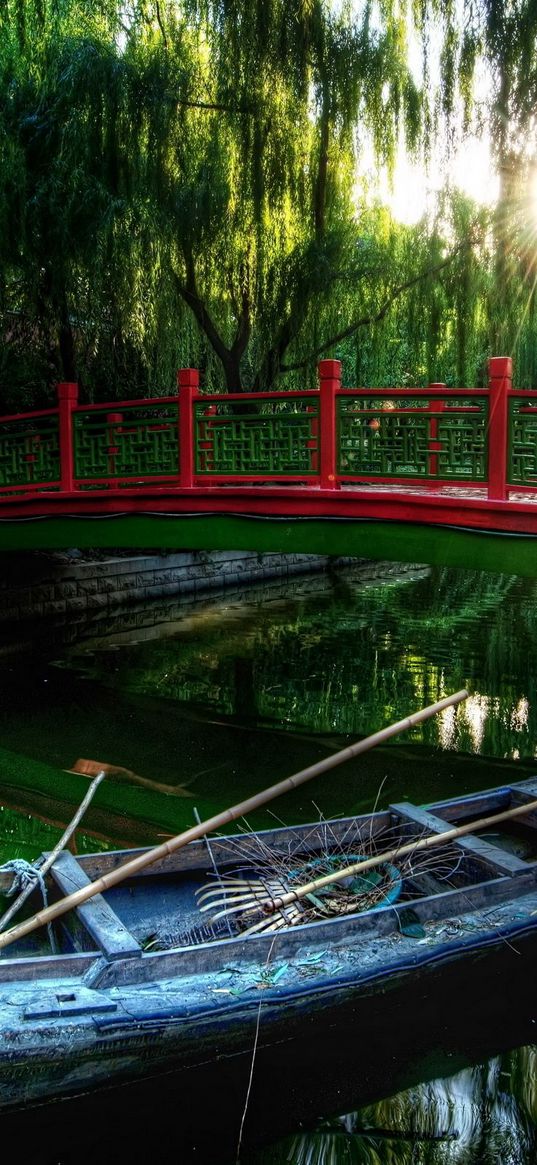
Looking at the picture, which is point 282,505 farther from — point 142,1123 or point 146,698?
point 142,1123

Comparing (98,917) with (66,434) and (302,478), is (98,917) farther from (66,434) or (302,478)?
(66,434)

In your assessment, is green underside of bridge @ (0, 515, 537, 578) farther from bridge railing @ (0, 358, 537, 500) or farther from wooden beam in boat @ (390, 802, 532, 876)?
wooden beam in boat @ (390, 802, 532, 876)

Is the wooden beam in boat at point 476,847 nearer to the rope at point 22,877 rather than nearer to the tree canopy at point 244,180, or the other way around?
the rope at point 22,877

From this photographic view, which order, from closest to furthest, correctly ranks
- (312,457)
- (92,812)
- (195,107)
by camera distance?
(92,812) → (312,457) → (195,107)

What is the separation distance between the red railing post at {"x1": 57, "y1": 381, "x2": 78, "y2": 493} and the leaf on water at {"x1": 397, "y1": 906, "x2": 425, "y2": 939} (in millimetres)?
5137

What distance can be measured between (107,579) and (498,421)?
711cm

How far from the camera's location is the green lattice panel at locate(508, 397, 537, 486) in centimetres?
598

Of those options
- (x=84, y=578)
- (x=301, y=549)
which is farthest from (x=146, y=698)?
(x=84, y=578)

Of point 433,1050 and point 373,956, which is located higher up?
point 373,956

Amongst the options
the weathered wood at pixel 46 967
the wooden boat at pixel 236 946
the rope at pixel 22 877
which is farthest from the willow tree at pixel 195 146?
the weathered wood at pixel 46 967

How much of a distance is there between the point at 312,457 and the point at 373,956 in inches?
160

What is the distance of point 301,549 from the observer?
7.21 metres

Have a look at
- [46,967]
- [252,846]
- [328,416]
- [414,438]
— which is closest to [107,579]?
[328,416]

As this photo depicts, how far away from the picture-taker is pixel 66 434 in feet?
26.8
